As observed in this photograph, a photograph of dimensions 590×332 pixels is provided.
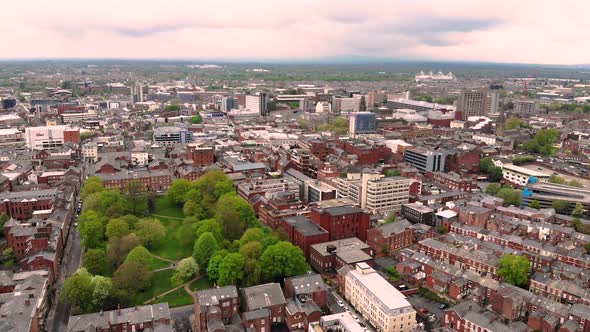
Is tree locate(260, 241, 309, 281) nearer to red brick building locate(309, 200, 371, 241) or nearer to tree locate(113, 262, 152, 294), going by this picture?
red brick building locate(309, 200, 371, 241)

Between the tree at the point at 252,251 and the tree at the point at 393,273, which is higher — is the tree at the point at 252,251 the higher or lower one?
the higher one

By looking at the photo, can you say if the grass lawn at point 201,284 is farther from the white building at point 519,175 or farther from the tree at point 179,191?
the white building at point 519,175

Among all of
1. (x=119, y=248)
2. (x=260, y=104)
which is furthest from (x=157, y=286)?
(x=260, y=104)

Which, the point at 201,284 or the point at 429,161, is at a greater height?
the point at 429,161

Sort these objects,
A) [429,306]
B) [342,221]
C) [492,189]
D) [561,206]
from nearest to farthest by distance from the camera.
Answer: [429,306]
[342,221]
[561,206]
[492,189]

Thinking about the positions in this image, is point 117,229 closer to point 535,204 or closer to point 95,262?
point 95,262

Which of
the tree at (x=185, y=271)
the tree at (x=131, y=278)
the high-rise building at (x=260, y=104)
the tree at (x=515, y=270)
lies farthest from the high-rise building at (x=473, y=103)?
the tree at (x=131, y=278)

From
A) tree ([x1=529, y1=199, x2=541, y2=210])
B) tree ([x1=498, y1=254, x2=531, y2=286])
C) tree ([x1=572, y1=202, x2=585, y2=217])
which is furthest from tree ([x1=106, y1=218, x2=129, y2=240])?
tree ([x1=572, y1=202, x2=585, y2=217])
